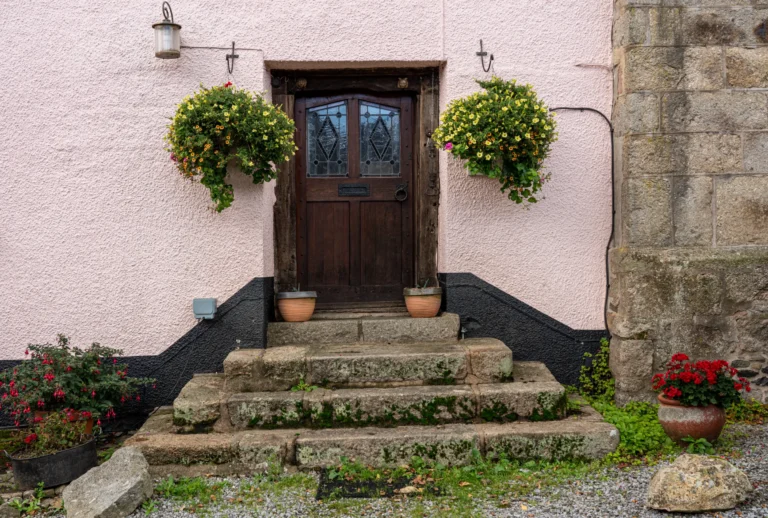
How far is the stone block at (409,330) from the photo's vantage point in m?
5.62

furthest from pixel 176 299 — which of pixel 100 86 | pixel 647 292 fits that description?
pixel 647 292

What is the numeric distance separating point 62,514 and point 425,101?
407cm

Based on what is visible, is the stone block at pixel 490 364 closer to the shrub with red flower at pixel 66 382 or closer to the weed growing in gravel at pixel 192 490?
the weed growing in gravel at pixel 192 490

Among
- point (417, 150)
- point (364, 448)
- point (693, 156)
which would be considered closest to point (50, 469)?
point (364, 448)

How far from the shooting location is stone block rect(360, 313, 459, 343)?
5617mm

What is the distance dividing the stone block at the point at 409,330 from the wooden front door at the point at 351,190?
53 centimetres

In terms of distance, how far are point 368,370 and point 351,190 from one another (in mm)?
1704

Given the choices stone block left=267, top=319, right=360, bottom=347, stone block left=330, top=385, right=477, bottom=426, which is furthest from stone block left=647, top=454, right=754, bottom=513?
stone block left=267, top=319, right=360, bottom=347

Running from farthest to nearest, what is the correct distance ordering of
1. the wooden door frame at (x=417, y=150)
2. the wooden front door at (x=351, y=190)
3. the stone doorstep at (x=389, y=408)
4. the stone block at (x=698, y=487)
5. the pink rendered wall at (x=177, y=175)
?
1. the wooden front door at (x=351, y=190)
2. the wooden door frame at (x=417, y=150)
3. the pink rendered wall at (x=177, y=175)
4. the stone doorstep at (x=389, y=408)
5. the stone block at (x=698, y=487)

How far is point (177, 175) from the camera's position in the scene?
5496 mm

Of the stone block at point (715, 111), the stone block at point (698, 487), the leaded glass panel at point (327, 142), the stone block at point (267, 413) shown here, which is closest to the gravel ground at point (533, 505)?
the stone block at point (698, 487)

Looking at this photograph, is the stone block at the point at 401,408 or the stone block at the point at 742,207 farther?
the stone block at the point at 742,207

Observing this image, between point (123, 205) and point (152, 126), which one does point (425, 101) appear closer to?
point (152, 126)

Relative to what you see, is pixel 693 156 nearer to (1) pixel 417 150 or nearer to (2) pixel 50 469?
(1) pixel 417 150
